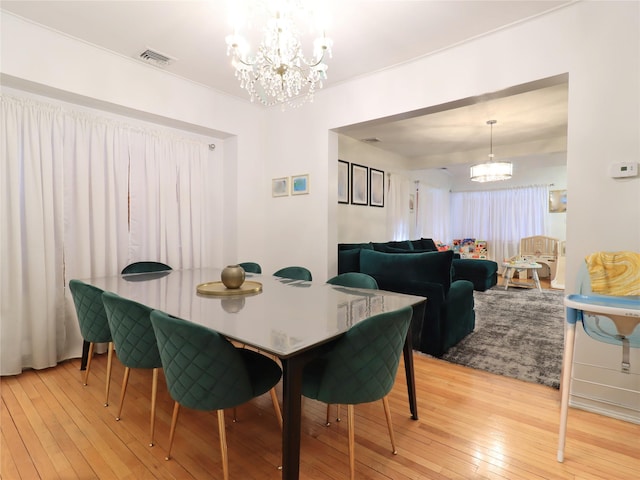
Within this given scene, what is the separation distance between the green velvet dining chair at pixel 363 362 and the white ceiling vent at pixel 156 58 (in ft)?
10.0

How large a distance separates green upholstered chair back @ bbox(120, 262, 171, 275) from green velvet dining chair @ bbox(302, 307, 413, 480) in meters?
2.39

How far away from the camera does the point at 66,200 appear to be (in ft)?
9.56

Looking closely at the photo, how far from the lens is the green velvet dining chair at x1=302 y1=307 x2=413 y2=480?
135cm

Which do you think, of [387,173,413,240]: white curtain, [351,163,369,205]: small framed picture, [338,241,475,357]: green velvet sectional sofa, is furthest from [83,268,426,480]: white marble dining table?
[387,173,413,240]: white curtain

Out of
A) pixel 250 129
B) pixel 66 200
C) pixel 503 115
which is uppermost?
pixel 503 115

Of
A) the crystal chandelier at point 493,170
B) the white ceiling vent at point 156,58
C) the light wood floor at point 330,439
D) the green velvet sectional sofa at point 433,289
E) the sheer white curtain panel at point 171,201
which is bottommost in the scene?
the light wood floor at point 330,439

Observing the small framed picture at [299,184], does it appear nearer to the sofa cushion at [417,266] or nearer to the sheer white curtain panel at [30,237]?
the sofa cushion at [417,266]

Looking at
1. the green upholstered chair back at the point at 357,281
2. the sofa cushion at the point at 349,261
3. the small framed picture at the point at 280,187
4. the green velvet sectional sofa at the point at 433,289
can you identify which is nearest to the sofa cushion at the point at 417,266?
the green velvet sectional sofa at the point at 433,289

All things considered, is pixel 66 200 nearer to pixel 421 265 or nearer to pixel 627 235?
pixel 421 265

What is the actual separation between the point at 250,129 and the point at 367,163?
2.50 metres

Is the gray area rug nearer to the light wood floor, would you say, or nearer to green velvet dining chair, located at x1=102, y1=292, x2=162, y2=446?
the light wood floor

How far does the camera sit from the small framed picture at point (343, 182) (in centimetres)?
529

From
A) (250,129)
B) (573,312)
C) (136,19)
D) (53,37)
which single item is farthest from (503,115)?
(53,37)

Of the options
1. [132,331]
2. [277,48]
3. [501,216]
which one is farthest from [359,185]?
[501,216]
